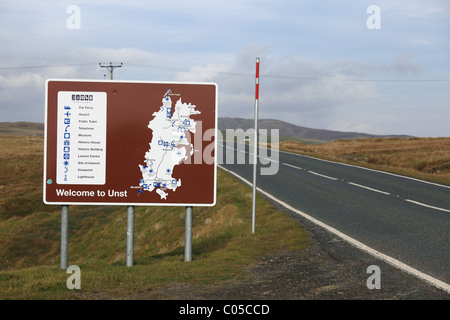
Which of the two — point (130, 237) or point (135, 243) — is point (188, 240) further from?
point (135, 243)

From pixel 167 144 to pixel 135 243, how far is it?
8.39 metres

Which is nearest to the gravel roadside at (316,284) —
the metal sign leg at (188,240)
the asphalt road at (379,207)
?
the asphalt road at (379,207)

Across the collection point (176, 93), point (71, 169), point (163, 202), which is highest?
point (176, 93)

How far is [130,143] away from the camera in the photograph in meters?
9.33

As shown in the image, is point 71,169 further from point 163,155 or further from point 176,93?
point 176,93

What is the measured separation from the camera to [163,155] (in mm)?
9289

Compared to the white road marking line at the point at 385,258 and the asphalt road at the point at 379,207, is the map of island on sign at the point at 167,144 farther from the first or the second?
the asphalt road at the point at 379,207

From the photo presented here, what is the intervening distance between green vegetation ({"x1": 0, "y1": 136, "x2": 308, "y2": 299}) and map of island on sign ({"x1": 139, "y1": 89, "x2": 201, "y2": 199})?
57.8 inches

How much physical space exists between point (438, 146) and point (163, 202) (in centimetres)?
4256

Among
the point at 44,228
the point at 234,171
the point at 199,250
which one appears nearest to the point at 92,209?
the point at 44,228

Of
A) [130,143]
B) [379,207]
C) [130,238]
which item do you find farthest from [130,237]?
[379,207]

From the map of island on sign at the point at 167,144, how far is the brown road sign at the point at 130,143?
0.02 m
